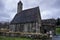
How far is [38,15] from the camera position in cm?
4206

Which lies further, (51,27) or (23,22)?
(51,27)

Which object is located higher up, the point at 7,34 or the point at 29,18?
the point at 29,18

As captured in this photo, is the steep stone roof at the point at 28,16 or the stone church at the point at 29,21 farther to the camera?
the steep stone roof at the point at 28,16

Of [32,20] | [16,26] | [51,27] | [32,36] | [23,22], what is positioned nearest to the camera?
[32,36]

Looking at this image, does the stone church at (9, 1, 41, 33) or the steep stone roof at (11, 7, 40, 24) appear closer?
the stone church at (9, 1, 41, 33)

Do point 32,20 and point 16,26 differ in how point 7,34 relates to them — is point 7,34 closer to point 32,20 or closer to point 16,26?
point 32,20

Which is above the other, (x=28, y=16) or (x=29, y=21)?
(x=28, y=16)

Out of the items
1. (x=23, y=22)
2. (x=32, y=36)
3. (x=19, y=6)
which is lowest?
(x=32, y=36)

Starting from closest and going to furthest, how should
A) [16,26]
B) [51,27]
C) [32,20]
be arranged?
[32,20] → [16,26] → [51,27]

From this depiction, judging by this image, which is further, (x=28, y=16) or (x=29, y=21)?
(x=28, y=16)

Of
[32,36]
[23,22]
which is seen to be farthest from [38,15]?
[32,36]

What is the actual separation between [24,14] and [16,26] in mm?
5264

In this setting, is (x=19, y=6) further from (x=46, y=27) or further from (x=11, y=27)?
(x=46, y=27)

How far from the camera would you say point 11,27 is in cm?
5156
